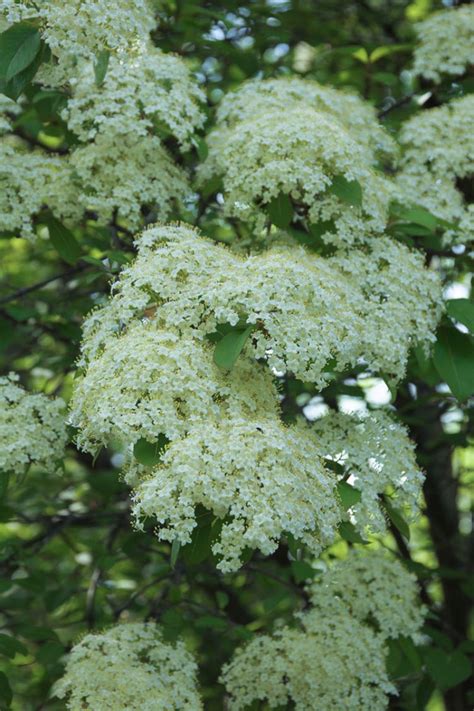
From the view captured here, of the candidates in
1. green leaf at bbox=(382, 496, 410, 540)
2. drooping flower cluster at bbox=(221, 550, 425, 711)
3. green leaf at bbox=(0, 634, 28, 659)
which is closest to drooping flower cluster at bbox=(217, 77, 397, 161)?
green leaf at bbox=(382, 496, 410, 540)

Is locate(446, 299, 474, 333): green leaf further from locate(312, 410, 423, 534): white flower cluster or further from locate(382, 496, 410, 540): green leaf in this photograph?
locate(382, 496, 410, 540): green leaf

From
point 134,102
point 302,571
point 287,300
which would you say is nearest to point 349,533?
point 302,571

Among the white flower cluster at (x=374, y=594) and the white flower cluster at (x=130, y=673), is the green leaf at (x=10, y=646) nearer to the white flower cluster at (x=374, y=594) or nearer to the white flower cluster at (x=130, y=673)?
the white flower cluster at (x=130, y=673)

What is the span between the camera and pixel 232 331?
138 inches

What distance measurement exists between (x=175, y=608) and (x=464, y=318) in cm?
219

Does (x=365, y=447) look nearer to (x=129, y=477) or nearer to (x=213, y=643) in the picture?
(x=129, y=477)

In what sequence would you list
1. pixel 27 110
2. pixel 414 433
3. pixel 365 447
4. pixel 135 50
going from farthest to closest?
pixel 414 433 → pixel 27 110 → pixel 135 50 → pixel 365 447

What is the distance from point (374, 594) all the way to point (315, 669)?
2.01 feet

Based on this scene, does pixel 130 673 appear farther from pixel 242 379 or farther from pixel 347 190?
pixel 347 190

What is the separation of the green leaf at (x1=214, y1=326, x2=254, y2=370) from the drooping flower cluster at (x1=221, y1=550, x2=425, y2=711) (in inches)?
62.7

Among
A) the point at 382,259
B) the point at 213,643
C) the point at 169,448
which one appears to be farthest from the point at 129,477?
the point at 213,643

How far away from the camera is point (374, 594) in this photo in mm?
4641

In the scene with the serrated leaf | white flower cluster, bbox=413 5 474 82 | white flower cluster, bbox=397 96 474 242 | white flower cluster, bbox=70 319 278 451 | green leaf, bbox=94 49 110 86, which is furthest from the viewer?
white flower cluster, bbox=413 5 474 82

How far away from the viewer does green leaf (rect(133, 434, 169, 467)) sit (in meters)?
3.29
